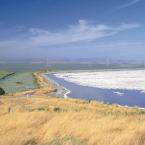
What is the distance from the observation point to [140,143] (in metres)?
8.05

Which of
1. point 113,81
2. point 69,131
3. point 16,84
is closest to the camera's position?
point 69,131

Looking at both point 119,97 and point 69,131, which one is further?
point 119,97

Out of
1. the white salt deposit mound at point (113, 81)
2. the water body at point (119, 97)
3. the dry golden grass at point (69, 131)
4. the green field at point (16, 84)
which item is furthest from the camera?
the green field at point (16, 84)

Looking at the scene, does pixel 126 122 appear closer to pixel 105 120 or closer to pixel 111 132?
pixel 105 120

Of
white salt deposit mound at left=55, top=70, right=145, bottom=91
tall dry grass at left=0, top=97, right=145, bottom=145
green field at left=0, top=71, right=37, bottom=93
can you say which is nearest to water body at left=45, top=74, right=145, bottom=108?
white salt deposit mound at left=55, top=70, right=145, bottom=91

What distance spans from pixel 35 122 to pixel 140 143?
4161 millimetres

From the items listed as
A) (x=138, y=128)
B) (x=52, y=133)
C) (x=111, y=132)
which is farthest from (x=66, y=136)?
(x=138, y=128)

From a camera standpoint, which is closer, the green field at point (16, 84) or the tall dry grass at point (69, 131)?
the tall dry grass at point (69, 131)

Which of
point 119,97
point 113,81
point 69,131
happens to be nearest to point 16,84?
point 113,81

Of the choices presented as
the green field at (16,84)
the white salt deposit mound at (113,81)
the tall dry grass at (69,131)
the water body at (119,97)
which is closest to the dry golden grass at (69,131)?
the tall dry grass at (69,131)

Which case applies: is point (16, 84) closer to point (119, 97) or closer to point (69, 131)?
point (119, 97)

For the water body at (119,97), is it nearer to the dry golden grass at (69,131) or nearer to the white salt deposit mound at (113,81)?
the white salt deposit mound at (113,81)

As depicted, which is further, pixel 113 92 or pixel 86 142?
pixel 113 92

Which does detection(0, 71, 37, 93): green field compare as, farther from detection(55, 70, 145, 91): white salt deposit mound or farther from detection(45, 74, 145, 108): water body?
detection(45, 74, 145, 108): water body
